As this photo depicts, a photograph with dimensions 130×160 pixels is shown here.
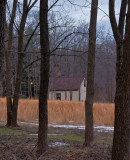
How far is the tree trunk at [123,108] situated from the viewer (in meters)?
4.95

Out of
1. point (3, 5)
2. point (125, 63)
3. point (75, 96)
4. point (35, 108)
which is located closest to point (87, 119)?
point (125, 63)

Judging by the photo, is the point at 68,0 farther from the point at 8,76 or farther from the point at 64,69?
the point at 64,69

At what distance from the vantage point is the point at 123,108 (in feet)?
16.4

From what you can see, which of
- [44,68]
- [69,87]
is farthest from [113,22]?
[69,87]

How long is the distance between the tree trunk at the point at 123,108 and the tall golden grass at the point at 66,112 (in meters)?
10.7

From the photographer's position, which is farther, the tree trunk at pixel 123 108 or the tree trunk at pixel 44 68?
the tree trunk at pixel 44 68

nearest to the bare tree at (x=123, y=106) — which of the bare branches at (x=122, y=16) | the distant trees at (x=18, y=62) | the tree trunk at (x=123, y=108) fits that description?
the tree trunk at (x=123, y=108)

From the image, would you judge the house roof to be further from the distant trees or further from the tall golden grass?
the distant trees

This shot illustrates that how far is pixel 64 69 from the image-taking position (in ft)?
112

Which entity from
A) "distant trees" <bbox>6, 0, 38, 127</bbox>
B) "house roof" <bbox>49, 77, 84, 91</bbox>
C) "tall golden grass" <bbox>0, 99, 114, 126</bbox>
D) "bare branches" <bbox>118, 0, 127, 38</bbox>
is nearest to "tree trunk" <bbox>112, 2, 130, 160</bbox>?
"bare branches" <bbox>118, 0, 127, 38</bbox>

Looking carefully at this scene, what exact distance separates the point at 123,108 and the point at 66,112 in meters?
12.1

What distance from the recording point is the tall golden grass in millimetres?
15859

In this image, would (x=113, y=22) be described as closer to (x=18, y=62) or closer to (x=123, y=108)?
(x=123, y=108)

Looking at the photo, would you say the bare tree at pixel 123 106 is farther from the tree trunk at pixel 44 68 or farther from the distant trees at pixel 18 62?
the distant trees at pixel 18 62
